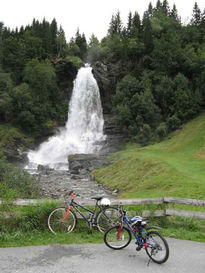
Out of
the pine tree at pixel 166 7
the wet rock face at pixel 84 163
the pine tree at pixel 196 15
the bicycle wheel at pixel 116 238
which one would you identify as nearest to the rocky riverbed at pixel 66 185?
the wet rock face at pixel 84 163

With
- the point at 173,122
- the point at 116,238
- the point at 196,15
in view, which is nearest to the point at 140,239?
the point at 116,238

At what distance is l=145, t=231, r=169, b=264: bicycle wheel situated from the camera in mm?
5656

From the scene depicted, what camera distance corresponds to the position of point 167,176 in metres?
19.1

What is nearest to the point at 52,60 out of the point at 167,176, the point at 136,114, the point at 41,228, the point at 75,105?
the point at 75,105

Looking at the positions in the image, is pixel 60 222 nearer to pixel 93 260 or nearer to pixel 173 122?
pixel 93 260

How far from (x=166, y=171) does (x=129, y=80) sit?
29555mm

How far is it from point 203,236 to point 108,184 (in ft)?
55.6

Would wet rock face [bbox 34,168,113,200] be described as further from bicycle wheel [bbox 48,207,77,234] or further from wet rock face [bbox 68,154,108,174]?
bicycle wheel [bbox 48,207,77,234]

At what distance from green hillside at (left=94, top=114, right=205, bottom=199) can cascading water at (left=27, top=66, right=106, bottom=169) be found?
11.3 meters

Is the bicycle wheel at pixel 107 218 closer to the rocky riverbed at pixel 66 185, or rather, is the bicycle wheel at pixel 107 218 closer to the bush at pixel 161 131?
the rocky riverbed at pixel 66 185

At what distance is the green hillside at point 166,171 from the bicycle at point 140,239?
27.4 ft

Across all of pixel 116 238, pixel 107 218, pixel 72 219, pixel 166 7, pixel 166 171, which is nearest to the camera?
pixel 116 238

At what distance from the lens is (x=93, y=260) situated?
227 inches

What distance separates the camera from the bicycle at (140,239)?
5719 mm
